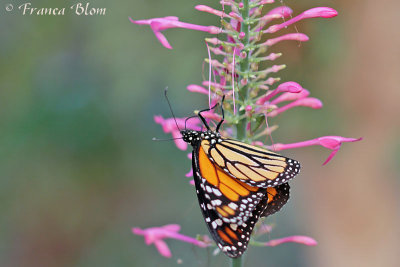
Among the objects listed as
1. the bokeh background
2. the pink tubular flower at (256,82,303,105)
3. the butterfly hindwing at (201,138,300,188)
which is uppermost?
the pink tubular flower at (256,82,303,105)

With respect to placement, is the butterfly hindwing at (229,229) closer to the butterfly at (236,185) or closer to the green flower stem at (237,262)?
the butterfly at (236,185)

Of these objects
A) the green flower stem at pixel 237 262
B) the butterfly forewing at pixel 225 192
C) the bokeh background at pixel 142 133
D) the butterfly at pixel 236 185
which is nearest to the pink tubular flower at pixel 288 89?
the butterfly at pixel 236 185

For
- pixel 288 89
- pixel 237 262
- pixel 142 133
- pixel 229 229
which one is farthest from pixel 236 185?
pixel 142 133

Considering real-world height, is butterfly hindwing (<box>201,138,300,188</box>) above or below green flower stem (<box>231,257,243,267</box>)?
above

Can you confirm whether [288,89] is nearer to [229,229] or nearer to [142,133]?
[229,229]

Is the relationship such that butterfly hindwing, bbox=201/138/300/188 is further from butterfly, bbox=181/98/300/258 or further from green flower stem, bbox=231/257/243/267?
green flower stem, bbox=231/257/243/267

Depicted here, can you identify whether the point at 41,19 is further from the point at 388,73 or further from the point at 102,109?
the point at 388,73

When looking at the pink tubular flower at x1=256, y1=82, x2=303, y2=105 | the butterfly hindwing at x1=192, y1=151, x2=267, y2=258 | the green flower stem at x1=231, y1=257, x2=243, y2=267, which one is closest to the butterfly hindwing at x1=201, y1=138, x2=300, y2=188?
the butterfly hindwing at x1=192, y1=151, x2=267, y2=258
